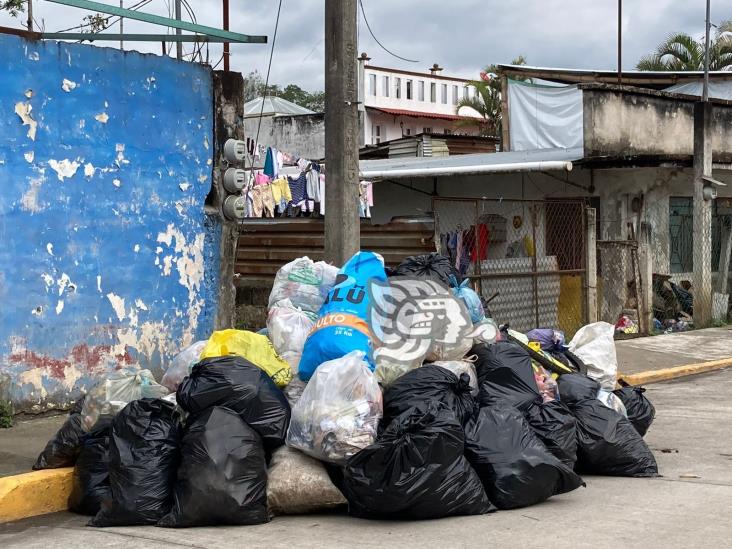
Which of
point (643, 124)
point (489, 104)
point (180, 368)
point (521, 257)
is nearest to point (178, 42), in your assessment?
point (180, 368)

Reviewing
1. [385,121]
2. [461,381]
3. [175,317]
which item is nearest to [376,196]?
[175,317]

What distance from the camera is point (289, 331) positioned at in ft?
22.0

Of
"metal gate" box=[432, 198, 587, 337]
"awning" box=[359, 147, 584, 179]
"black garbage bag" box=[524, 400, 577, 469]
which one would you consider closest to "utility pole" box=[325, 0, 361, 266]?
"black garbage bag" box=[524, 400, 577, 469]

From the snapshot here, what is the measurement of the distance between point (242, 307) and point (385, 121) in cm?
4112

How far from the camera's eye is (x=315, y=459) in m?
5.66

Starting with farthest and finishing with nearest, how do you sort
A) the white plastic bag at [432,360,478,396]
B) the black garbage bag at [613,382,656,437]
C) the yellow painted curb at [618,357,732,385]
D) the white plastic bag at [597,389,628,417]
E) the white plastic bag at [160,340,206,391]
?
the yellow painted curb at [618,357,732,385] → the black garbage bag at [613,382,656,437] → the white plastic bag at [597,389,628,417] → the white plastic bag at [160,340,206,391] → the white plastic bag at [432,360,478,396]

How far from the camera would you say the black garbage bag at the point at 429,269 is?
24.7ft

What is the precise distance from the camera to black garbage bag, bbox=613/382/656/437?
7.21 metres

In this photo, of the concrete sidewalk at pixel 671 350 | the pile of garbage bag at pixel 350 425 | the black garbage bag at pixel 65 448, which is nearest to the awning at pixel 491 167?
the concrete sidewalk at pixel 671 350

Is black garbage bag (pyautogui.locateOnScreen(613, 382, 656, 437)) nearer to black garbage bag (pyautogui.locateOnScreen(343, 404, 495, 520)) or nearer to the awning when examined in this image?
black garbage bag (pyautogui.locateOnScreen(343, 404, 495, 520))

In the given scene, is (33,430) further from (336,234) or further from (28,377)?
(336,234)

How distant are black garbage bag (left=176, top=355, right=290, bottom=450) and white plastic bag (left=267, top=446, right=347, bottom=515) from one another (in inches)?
9.9

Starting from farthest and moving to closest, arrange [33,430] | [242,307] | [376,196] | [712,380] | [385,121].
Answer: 1. [385,121]
2. [376,196]
3. [242,307]
4. [712,380]
5. [33,430]

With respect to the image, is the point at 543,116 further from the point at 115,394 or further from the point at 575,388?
the point at 115,394
